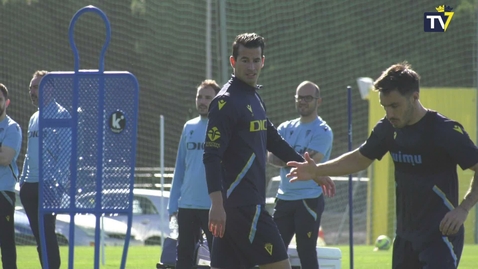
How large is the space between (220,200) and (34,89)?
368cm

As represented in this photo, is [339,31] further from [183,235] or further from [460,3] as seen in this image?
[183,235]

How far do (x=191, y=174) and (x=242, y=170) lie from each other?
276 cm

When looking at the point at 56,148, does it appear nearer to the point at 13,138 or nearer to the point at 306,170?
the point at 306,170

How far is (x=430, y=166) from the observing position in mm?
5027

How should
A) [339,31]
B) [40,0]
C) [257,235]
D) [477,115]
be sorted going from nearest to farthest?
[257,235] < [477,115] < [40,0] < [339,31]

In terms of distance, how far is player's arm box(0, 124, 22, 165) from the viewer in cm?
824

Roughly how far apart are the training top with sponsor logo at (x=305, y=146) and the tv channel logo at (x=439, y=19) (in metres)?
10.3

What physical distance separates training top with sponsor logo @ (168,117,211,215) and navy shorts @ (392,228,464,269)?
Answer: 3.07 m

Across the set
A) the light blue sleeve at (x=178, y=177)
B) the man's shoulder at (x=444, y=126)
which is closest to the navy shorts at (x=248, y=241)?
the man's shoulder at (x=444, y=126)

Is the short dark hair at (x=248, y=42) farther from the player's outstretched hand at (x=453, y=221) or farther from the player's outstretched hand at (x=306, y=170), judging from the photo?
the player's outstretched hand at (x=453, y=221)

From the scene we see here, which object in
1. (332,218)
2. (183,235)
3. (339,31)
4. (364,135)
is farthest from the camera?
(364,135)

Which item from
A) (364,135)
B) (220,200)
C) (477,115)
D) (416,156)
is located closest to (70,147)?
(220,200)

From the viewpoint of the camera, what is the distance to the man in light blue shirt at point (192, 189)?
794 centimetres

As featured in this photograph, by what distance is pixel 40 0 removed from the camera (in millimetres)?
17859
